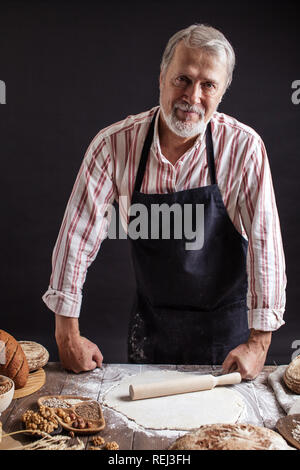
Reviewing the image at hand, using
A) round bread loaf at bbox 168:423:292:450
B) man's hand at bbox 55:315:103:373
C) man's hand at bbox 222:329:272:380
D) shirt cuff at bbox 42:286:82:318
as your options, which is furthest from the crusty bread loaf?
man's hand at bbox 222:329:272:380

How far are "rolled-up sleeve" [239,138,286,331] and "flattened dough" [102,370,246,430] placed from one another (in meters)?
0.37

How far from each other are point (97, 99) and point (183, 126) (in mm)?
1445

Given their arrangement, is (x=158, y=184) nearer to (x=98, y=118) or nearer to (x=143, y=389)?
(x=143, y=389)

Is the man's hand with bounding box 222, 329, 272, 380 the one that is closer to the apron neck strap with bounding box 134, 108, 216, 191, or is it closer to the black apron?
the black apron

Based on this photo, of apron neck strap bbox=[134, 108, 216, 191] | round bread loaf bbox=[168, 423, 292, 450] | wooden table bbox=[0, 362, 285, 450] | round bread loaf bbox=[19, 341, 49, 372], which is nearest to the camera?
round bread loaf bbox=[168, 423, 292, 450]

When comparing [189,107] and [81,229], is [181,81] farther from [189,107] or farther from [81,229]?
[81,229]

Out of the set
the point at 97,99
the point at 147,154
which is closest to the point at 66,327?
the point at 147,154

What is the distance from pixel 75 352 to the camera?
82.7 inches

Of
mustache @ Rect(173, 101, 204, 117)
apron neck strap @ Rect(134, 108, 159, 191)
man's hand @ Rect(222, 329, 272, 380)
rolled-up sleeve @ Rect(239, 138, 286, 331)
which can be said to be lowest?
man's hand @ Rect(222, 329, 272, 380)

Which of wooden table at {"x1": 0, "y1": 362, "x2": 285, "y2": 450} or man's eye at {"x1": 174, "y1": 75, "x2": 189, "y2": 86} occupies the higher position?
man's eye at {"x1": 174, "y1": 75, "x2": 189, "y2": 86}

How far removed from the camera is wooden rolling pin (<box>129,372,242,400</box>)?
6.16 feet

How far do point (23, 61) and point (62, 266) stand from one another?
1.73m

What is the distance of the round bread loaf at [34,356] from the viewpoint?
2031 mm
